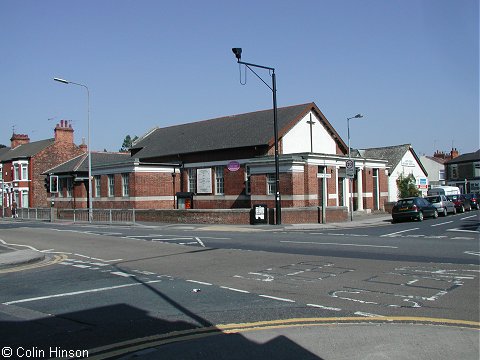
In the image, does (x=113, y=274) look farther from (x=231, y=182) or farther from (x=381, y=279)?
(x=231, y=182)

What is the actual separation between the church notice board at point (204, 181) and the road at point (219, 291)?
23.5m

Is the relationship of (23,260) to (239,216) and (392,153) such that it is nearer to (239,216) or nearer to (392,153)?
(239,216)

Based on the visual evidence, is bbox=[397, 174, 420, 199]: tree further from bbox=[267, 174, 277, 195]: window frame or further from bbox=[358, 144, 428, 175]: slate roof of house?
bbox=[267, 174, 277, 195]: window frame

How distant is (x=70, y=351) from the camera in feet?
19.9

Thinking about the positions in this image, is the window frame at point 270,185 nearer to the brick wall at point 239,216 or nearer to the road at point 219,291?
the brick wall at point 239,216

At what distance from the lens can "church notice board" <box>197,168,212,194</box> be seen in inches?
1604

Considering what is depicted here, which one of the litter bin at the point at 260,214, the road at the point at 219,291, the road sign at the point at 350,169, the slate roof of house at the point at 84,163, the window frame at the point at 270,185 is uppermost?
the slate roof of house at the point at 84,163

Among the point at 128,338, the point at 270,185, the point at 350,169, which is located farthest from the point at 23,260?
the point at 350,169

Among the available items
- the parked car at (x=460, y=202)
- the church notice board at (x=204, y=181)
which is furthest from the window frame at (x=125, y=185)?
the parked car at (x=460, y=202)

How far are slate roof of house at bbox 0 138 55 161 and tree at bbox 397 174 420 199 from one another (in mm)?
39566

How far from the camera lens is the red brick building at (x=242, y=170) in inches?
1326

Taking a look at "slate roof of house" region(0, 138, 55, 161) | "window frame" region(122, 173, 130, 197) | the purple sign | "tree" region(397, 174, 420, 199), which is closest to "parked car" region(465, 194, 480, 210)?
→ "tree" region(397, 174, 420, 199)

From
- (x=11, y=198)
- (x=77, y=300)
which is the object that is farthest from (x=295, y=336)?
(x=11, y=198)

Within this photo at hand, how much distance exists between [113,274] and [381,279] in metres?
6.16
